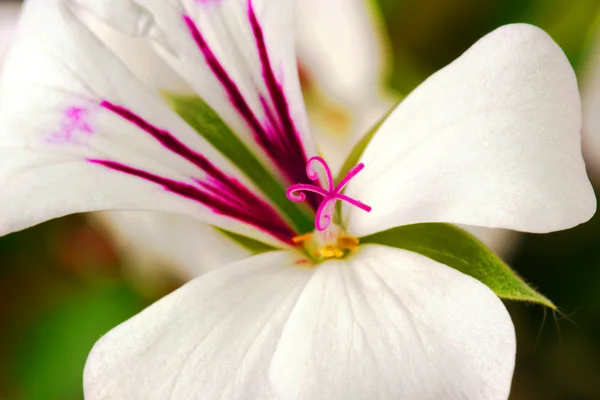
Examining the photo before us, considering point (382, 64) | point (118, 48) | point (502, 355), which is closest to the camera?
point (502, 355)

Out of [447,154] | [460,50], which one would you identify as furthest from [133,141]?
[460,50]

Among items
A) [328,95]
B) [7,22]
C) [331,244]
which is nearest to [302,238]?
[331,244]

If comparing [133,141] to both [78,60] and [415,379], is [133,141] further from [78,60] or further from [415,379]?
[415,379]

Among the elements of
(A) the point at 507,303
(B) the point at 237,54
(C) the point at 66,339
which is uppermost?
(B) the point at 237,54

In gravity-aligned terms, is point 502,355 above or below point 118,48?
below

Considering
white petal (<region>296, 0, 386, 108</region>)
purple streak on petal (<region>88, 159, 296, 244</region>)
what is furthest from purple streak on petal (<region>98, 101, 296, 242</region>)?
white petal (<region>296, 0, 386, 108</region>)

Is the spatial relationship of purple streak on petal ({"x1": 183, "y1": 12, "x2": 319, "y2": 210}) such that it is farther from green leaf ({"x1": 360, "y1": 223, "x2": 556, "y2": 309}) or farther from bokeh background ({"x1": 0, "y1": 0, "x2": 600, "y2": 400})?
bokeh background ({"x1": 0, "y1": 0, "x2": 600, "y2": 400})

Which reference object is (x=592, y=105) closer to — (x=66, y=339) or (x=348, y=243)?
(x=348, y=243)
